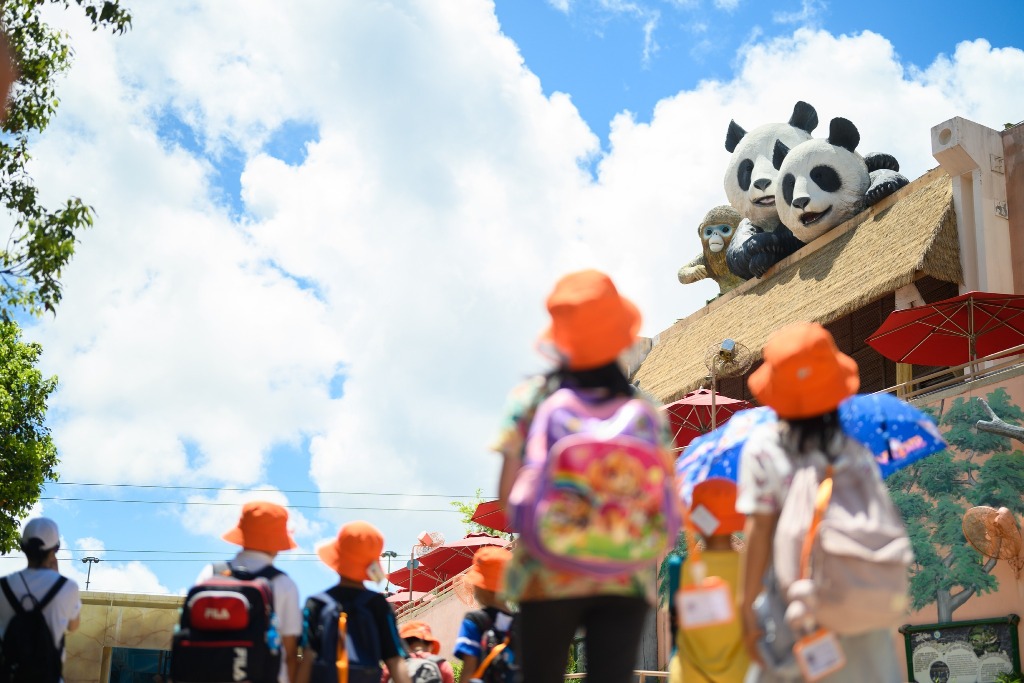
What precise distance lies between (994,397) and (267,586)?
9.71m

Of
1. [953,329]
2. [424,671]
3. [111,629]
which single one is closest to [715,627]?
[424,671]

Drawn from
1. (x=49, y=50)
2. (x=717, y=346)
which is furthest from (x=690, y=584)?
(x=717, y=346)

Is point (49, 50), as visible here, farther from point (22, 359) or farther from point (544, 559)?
point (22, 359)

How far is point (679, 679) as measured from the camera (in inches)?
165

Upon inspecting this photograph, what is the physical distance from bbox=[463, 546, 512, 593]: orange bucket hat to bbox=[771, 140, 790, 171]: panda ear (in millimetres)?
15981

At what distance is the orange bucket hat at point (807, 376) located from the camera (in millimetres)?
3371

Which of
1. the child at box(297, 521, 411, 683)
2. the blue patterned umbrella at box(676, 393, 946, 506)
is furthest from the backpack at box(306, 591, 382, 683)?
the blue patterned umbrella at box(676, 393, 946, 506)

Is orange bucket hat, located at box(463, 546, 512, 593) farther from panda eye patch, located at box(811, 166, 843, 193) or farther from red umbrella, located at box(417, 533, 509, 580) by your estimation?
red umbrella, located at box(417, 533, 509, 580)

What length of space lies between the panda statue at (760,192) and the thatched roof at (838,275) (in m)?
0.36

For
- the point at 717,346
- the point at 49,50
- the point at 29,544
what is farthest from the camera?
the point at 717,346

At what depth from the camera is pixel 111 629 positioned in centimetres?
2322

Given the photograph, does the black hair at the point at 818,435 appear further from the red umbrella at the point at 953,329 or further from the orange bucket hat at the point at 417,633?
the red umbrella at the point at 953,329

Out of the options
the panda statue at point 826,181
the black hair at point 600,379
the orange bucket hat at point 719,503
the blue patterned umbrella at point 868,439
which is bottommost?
the orange bucket hat at point 719,503

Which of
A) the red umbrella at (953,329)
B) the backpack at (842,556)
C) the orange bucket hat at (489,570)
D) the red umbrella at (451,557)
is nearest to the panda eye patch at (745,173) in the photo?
the red umbrella at (953,329)
